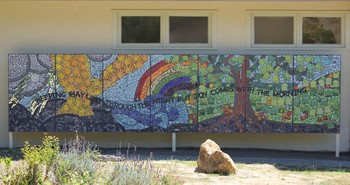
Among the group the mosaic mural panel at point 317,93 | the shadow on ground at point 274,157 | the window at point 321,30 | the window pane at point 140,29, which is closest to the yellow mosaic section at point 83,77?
the window pane at point 140,29

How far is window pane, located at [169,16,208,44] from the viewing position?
12016mm

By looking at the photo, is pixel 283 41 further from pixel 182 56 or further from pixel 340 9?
pixel 182 56

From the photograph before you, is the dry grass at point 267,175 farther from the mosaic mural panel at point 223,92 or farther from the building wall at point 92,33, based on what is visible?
the building wall at point 92,33

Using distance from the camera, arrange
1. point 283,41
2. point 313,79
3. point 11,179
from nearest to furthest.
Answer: point 11,179 < point 313,79 < point 283,41

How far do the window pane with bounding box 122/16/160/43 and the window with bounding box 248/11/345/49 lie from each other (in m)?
2.01

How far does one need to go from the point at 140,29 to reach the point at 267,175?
4448 millimetres

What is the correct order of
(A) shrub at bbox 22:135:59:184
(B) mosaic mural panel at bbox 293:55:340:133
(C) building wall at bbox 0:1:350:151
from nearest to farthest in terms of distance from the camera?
(A) shrub at bbox 22:135:59:184
(B) mosaic mural panel at bbox 293:55:340:133
(C) building wall at bbox 0:1:350:151

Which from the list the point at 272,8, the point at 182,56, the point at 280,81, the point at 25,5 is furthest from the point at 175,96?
the point at 25,5

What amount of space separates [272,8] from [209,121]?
9.13ft

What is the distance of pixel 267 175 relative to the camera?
926cm

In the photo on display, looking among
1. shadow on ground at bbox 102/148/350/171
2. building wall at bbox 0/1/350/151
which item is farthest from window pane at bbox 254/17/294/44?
shadow on ground at bbox 102/148/350/171

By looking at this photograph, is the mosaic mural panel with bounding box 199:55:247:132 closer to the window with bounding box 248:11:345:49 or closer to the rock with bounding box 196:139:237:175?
the window with bounding box 248:11:345:49

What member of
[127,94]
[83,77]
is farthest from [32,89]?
[127,94]

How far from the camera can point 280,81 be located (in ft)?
36.8
